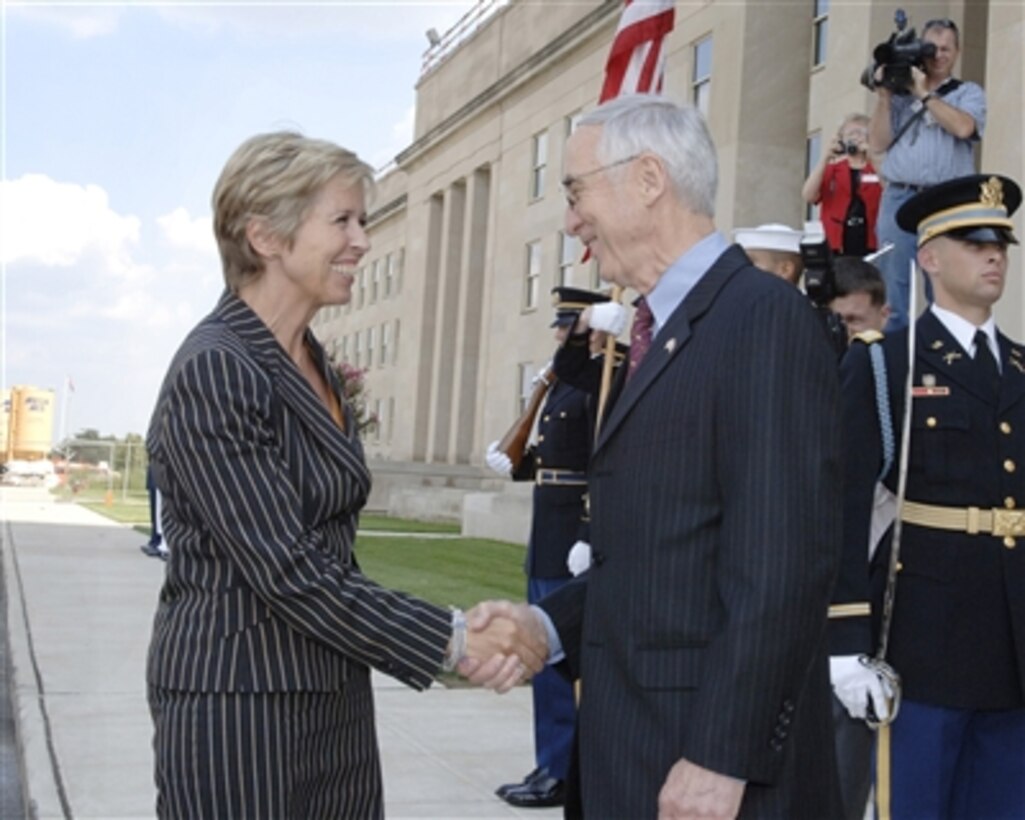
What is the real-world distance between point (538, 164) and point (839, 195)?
988 inches

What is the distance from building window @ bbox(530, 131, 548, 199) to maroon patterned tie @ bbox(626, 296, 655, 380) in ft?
Result: 97.9

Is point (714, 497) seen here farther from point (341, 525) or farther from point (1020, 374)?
point (1020, 374)

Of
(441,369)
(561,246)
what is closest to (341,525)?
(561,246)

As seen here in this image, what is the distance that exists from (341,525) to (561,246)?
92.6 feet

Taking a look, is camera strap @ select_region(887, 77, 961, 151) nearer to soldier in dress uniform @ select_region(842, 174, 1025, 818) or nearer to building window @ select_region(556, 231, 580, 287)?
soldier in dress uniform @ select_region(842, 174, 1025, 818)

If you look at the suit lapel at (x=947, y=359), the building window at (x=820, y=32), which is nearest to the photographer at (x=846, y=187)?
the suit lapel at (x=947, y=359)

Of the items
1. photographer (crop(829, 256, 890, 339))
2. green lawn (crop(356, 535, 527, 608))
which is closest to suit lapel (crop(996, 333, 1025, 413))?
photographer (crop(829, 256, 890, 339))

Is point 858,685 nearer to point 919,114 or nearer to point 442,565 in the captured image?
point 919,114

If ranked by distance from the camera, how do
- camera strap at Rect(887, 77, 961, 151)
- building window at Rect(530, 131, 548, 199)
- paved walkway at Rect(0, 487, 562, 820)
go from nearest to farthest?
paved walkway at Rect(0, 487, 562, 820) → camera strap at Rect(887, 77, 961, 151) → building window at Rect(530, 131, 548, 199)

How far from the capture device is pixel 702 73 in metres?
23.8

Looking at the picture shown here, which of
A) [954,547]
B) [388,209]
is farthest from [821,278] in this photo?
[388,209]

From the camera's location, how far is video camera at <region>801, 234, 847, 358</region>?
13.8 feet

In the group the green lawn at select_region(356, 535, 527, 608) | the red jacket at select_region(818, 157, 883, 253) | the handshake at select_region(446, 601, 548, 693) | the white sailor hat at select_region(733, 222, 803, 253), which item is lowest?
the green lawn at select_region(356, 535, 527, 608)

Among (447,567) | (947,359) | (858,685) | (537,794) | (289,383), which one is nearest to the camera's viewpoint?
(289,383)
